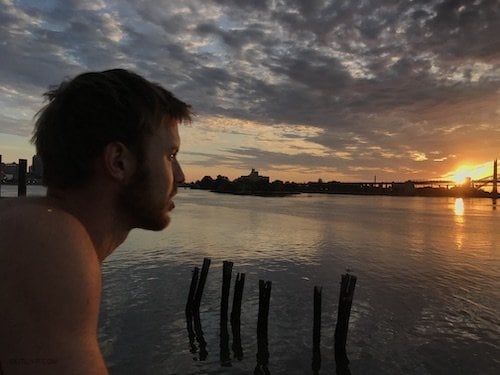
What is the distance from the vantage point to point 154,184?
1.66 meters

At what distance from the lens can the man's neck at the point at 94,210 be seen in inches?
61.5

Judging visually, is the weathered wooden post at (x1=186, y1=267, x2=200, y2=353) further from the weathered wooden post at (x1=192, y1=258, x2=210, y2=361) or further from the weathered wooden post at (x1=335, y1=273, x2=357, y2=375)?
the weathered wooden post at (x1=335, y1=273, x2=357, y2=375)

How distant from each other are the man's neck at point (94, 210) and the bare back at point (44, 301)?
10.6 inches

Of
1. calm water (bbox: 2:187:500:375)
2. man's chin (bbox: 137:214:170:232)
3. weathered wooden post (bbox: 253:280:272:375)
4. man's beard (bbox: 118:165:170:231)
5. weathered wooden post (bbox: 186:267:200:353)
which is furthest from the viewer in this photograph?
weathered wooden post (bbox: 186:267:200:353)

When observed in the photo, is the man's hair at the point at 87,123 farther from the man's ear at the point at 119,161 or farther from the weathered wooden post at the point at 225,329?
the weathered wooden post at the point at 225,329

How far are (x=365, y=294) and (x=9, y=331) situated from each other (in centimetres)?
2377

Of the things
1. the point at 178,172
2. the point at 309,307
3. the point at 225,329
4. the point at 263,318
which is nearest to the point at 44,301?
the point at 178,172

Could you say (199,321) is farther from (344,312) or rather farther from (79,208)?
(79,208)

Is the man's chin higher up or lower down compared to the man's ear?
lower down

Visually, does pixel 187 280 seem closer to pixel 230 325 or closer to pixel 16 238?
pixel 230 325

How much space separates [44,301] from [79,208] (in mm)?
466

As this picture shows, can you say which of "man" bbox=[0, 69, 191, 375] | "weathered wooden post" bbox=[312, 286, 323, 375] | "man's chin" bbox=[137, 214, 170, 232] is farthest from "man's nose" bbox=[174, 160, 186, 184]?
"weathered wooden post" bbox=[312, 286, 323, 375]

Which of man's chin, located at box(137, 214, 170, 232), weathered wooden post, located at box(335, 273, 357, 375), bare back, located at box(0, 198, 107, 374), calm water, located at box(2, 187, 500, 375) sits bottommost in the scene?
calm water, located at box(2, 187, 500, 375)

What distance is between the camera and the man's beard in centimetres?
163
